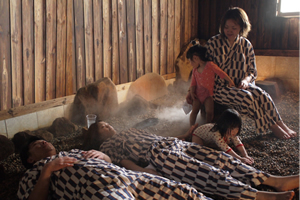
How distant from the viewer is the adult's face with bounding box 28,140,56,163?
7.78ft

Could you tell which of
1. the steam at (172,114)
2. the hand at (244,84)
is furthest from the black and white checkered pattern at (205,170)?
the steam at (172,114)

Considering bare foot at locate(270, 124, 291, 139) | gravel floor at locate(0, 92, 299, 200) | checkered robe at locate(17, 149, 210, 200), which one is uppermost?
checkered robe at locate(17, 149, 210, 200)

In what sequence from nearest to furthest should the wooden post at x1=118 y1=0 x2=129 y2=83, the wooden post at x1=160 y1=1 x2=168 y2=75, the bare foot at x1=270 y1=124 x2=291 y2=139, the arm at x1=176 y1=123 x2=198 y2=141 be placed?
1. the arm at x1=176 y1=123 x2=198 y2=141
2. the bare foot at x1=270 y1=124 x2=291 y2=139
3. the wooden post at x1=118 y1=0 x2=129 y2=83
4. the wooden post at x1=160 y1=1 x2=168 y2=75

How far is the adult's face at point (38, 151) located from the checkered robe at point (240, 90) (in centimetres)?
234

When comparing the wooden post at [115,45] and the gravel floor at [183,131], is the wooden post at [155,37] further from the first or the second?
the wooden post at [115,45]

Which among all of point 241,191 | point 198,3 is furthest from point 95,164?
point 198,3

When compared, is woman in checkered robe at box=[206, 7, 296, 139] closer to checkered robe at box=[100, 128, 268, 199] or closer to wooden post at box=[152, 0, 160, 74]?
checkered robe at box=[100, 128, 268, 199]

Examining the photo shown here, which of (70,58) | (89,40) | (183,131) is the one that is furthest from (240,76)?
(70,58)

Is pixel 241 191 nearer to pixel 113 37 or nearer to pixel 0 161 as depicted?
pixel 0 161

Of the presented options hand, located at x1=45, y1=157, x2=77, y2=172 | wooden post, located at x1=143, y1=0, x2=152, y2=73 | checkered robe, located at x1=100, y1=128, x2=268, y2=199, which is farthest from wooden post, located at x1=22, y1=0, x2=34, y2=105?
wooden post, located at x1=143, y1=0, x2=152, y2=73

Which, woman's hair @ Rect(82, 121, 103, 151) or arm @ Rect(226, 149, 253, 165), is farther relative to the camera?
woman's hair @ Rect(82, 121, 103, 151)

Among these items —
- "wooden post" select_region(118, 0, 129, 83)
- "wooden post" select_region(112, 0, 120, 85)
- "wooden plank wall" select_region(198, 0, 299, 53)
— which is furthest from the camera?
"wooden plank wall" select_region(198, 0, 299, 53)

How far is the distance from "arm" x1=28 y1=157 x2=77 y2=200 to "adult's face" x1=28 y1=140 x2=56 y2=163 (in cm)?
34

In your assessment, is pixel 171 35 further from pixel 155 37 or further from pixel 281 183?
pixel 281 183
